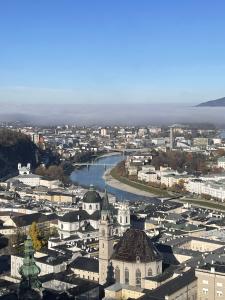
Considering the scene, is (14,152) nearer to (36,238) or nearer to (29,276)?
(36,238)

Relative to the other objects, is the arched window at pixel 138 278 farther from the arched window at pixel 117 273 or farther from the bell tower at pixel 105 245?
the bell tower at pixel 105 245

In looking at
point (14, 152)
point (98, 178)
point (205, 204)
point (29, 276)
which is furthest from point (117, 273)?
point (14, 152)

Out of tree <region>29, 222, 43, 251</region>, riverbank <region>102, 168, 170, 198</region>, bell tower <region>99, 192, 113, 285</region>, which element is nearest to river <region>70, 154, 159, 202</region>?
riverbank <region>102, 168, 170, 198</region>

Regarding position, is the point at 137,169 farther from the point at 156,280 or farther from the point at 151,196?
the point at 156,280

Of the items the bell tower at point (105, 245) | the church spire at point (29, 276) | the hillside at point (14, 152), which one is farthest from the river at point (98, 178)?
the church spire at point (29, 276)

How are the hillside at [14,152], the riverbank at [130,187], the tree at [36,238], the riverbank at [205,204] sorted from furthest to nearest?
the hillside at [14,152] → the riverbank at [130,187] → the riverbank at [205,204] → the tree at [36,238]

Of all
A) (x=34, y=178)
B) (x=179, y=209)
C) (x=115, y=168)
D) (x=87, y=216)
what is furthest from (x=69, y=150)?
(x=87, y=216)
